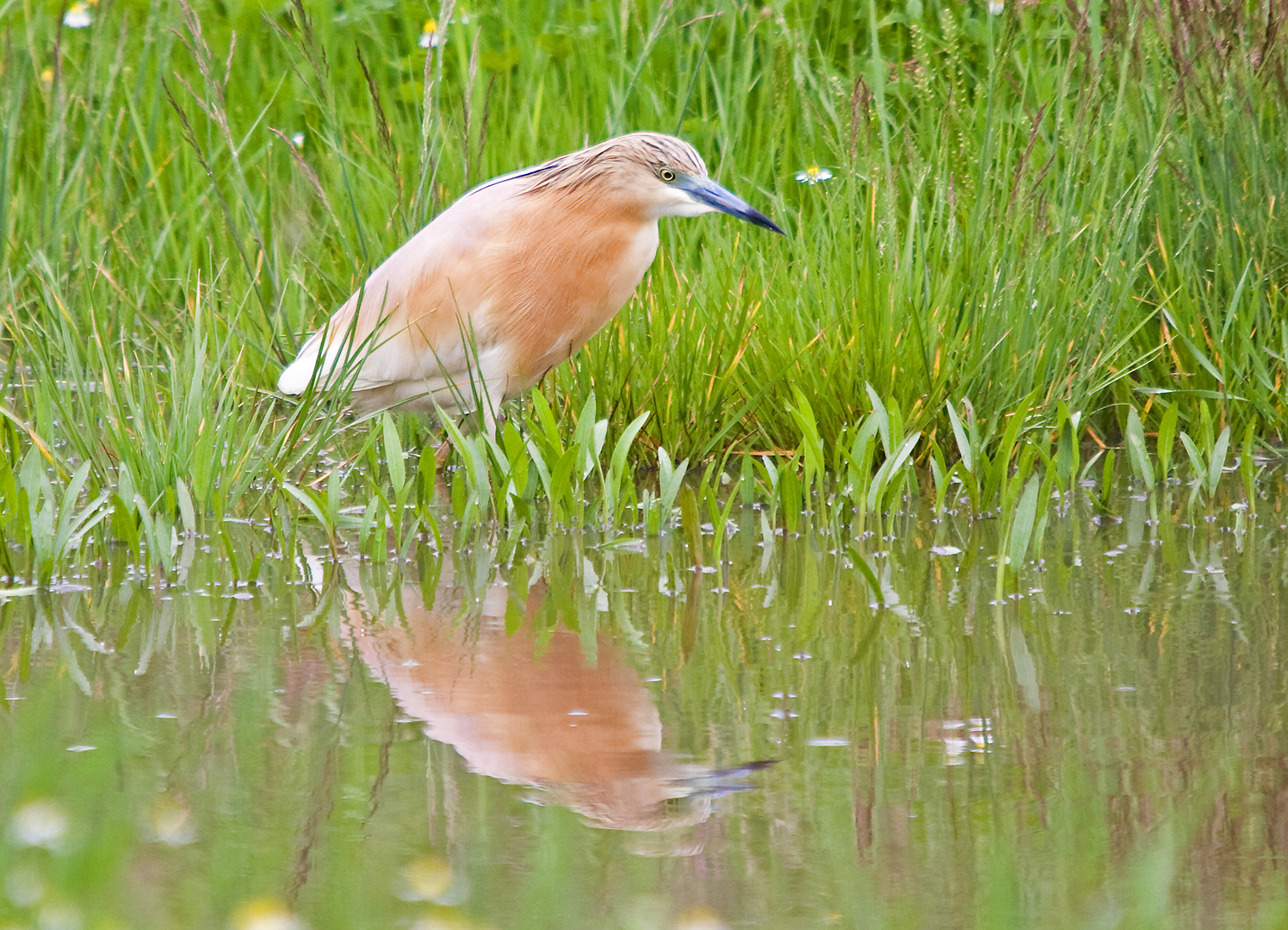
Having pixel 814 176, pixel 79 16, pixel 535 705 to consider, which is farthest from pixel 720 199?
pixel 79 16

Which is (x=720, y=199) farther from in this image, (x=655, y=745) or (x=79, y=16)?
(x=79, y=16)

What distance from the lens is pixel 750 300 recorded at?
4047 millimetres

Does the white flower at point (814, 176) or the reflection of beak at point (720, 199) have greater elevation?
the white flower at point (814, 176)

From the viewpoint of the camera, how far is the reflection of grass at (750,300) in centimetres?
329

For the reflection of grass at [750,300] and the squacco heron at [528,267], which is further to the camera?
the squacco heron at [528,267]

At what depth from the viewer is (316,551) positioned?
315 cm

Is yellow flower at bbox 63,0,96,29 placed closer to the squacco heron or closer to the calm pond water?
the squacco heron

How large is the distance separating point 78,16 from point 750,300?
3.34 metres

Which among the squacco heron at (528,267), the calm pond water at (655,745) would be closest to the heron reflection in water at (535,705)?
the calm pond water at (655,745)

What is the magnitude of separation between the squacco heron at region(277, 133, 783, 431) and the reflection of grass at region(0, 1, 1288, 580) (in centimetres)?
19

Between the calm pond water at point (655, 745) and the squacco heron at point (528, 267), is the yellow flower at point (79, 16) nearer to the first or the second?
the squacco heron at point (528, 267)

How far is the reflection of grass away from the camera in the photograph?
329 centimetres

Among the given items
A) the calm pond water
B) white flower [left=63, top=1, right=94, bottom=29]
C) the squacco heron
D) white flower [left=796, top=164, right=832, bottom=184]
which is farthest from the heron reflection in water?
white flower [left=63, top=1, right=94, bottom=29]

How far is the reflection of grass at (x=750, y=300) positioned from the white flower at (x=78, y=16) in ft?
1.51
